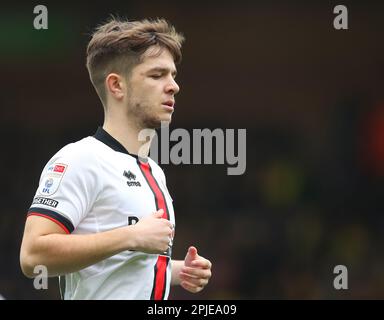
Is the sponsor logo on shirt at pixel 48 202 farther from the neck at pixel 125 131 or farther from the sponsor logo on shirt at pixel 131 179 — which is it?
the neck at pixel 125 131

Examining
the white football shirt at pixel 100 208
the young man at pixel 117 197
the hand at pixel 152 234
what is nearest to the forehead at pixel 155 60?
the young man at pixel 117 197

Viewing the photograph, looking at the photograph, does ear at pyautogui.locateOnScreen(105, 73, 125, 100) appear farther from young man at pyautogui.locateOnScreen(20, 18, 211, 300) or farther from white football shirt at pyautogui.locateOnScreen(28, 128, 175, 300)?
white football shirt at pyautogui.locateOnScreen(28, 128, 175, 300)

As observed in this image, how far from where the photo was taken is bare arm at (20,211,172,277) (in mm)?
3498

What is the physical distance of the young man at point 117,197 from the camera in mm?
3535

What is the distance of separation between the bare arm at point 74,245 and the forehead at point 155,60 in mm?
872

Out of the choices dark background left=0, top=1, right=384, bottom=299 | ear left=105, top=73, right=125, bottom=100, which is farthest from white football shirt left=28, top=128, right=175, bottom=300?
dark background left=0, top=1, right=384, bottom=299

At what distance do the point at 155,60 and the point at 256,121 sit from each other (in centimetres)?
684

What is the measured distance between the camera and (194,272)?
4.11 m

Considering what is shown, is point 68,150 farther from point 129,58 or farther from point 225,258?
point 225,258

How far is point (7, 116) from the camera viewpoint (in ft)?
34.7

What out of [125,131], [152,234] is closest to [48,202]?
[152,234]

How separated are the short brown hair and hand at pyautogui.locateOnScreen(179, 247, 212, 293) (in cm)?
89
